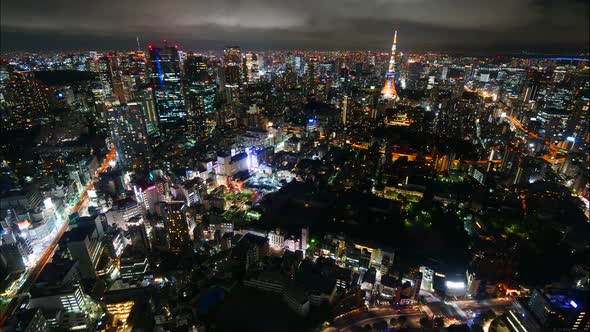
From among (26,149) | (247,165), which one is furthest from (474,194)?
(26,149)

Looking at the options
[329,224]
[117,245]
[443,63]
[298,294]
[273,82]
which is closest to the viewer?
[298,294]

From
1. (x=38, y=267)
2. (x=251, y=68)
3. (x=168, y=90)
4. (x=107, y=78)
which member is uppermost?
(x=251, y=68)

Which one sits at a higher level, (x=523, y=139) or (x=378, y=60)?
(x=378, y=60)

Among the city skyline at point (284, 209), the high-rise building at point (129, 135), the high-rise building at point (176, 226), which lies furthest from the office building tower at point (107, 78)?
the high-rise building at point (176, 226)

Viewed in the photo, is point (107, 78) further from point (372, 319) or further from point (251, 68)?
point (372, 319)

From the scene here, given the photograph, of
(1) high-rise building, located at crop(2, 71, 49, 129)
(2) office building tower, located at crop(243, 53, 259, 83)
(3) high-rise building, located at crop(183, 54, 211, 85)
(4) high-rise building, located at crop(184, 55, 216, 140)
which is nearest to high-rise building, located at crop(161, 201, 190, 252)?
(4) high-rise building, located at crop(184, 55, 216, 140)

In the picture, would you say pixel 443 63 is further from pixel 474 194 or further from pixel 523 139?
pixel 474 194

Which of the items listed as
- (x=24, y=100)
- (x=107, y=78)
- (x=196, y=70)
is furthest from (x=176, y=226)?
(x=107, y=78)
